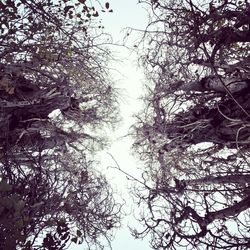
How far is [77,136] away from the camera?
14.6 metres

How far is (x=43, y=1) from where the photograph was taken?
670 cm

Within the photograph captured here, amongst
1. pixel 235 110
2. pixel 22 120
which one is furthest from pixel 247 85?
pixel 22 120

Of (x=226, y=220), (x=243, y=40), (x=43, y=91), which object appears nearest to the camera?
(x=243, y=40)

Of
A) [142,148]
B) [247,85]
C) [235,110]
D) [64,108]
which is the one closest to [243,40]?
[247,85]

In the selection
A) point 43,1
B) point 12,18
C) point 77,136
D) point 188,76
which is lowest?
point 12,18

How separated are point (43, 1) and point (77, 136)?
8500 millimetres

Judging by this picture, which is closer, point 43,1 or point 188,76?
point 43,1

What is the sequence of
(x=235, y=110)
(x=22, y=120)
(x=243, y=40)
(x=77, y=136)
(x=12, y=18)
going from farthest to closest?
(x=77, y=136) < (x=22, y=120) < (x=235, y=110) < (x=243, y=40) < (x=12, y=18)

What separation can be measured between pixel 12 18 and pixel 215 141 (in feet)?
21.5

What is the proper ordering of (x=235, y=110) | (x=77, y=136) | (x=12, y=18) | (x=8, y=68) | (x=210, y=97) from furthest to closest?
1. (x=77, y=136)
2. (x=210, y=97)
3. (x=235, y=110)
4. (x=8, y=68)
5. (x=12, y=18)

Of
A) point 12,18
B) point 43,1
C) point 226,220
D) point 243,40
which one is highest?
point 243,40

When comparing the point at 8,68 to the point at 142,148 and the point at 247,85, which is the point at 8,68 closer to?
the point at 247,85

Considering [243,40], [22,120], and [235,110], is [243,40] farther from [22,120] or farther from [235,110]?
[22,120]

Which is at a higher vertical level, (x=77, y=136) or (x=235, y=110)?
(x=77, y=136)
